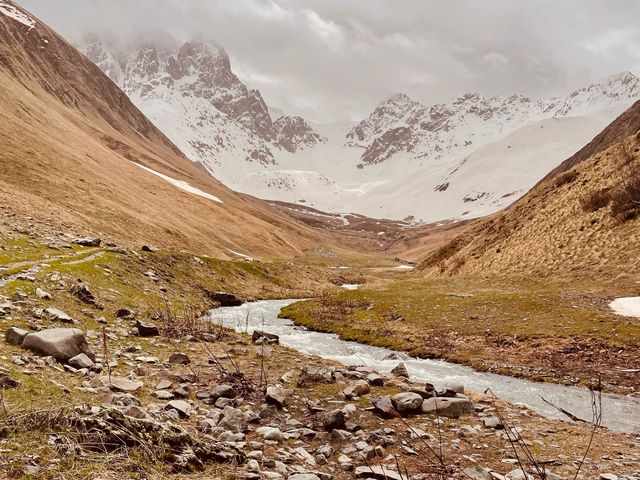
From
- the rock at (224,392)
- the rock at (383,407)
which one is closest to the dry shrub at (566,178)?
the rock at (383,407)

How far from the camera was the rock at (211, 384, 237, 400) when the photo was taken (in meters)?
14.7

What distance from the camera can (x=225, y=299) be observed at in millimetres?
49031

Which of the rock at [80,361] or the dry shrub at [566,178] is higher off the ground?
the dry shrub at [566,178]

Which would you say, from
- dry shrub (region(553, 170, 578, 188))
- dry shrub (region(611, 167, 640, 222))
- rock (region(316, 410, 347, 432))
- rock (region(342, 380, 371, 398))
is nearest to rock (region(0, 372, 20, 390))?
rock (region(316, 410, 347, 432))

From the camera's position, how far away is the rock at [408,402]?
1526cm

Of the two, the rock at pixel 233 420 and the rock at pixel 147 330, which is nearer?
the rock at pixel 233 420

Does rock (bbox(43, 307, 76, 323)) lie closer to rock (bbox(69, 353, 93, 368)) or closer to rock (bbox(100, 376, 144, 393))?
rock (bbox(69, 353, 93, 368))

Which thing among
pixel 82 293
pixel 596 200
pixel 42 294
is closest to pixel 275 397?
pixel 42 294

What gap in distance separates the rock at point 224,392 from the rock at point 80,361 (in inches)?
157

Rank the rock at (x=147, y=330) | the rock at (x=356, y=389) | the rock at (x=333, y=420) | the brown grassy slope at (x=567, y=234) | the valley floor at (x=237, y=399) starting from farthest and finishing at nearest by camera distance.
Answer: the brown grassy slope at (x=567, y=234) → the rock at (x=147, y=330) → the rock at (x=356, y=389) → the rock at (x=333, y=420) → the valley floor at (x=237, y=399)

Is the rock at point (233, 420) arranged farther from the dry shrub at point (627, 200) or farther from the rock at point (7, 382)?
the dry shrub at point (627, 200)

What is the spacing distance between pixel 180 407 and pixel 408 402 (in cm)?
715

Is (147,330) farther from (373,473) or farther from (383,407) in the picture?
(373,473)

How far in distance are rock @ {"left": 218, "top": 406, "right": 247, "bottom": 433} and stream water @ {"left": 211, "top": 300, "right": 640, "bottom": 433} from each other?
1191 cm
